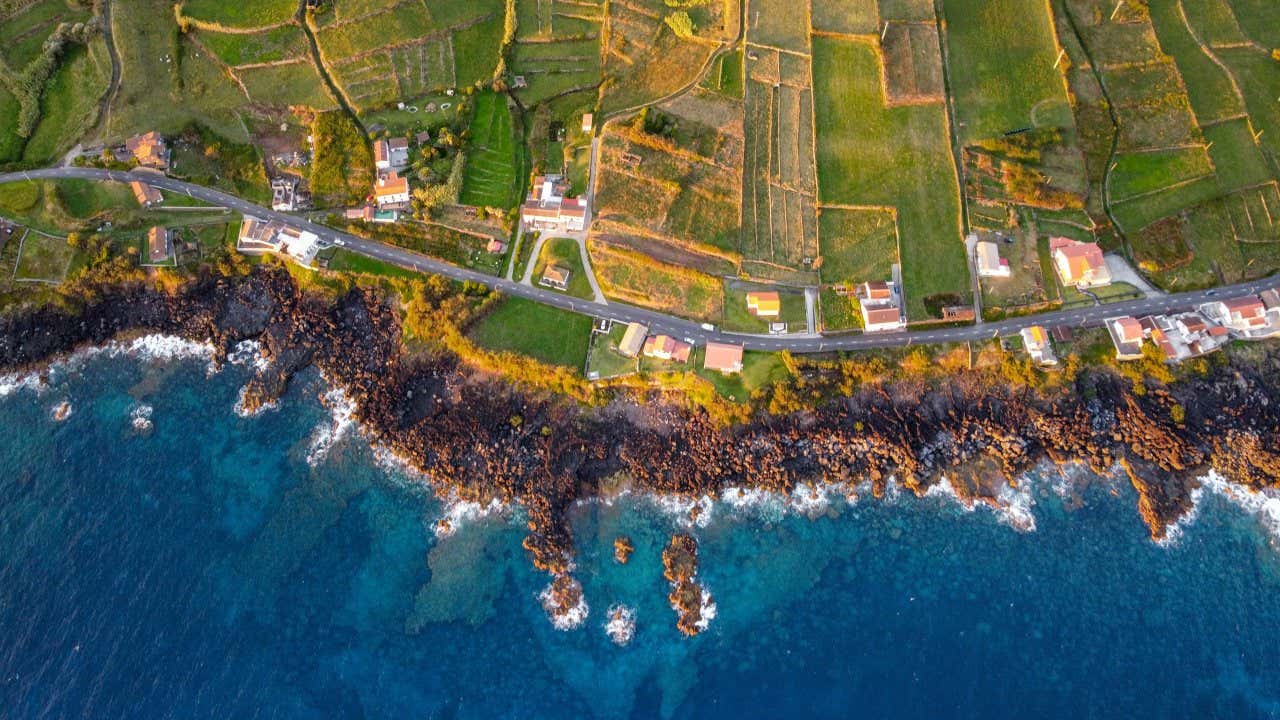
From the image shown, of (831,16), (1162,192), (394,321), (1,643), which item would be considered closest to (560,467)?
(394,321)

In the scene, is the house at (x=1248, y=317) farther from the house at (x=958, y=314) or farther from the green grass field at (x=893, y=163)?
the green grass field at (x=893, y=163)

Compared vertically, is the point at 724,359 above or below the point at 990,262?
below

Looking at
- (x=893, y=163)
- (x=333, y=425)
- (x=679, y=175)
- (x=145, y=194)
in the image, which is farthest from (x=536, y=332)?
(x=145, y=194)

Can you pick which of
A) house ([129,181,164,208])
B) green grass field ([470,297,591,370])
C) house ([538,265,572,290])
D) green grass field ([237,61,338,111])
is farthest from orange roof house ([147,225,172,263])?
house ([538,265,572,290])

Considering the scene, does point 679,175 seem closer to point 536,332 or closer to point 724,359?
point 724,359

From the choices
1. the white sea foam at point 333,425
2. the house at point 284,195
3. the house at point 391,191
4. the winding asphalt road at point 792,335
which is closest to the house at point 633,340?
the winding asphalt road at point 792,335

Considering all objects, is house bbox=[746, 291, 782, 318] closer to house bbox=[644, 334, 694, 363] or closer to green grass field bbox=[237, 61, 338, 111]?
house bbox=[644, 334, 694, 363]
